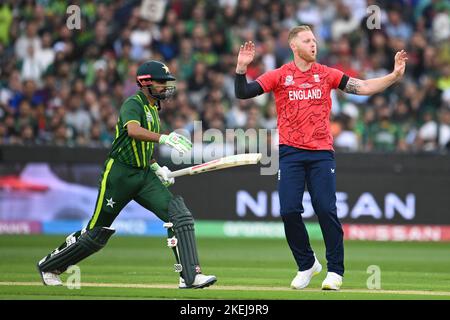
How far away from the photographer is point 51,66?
20.4 metres

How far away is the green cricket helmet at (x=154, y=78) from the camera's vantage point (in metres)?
10.4

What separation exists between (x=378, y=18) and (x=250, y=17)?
2624mm

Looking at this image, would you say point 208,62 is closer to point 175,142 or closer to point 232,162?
point 232,162

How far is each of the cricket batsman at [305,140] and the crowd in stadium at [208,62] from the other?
26.7ft

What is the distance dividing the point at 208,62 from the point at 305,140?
10679 millimetres

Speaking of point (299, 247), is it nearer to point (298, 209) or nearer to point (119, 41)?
point (298, 209)

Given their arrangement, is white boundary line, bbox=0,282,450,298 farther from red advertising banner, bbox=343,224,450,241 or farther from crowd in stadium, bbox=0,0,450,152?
crowd in stadium, bbox=0,0,450,152

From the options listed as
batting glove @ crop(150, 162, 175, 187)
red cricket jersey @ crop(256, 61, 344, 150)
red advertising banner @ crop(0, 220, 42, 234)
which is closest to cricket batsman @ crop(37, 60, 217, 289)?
batting glove @ crop(150, 162, 175, 187)

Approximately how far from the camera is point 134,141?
10266 mm

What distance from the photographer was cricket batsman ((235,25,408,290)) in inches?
403

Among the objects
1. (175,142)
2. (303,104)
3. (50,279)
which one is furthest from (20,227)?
(303,104)

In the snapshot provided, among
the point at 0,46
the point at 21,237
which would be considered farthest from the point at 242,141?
the point at 0,46

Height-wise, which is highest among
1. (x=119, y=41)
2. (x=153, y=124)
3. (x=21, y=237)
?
(x=119, y=41)
